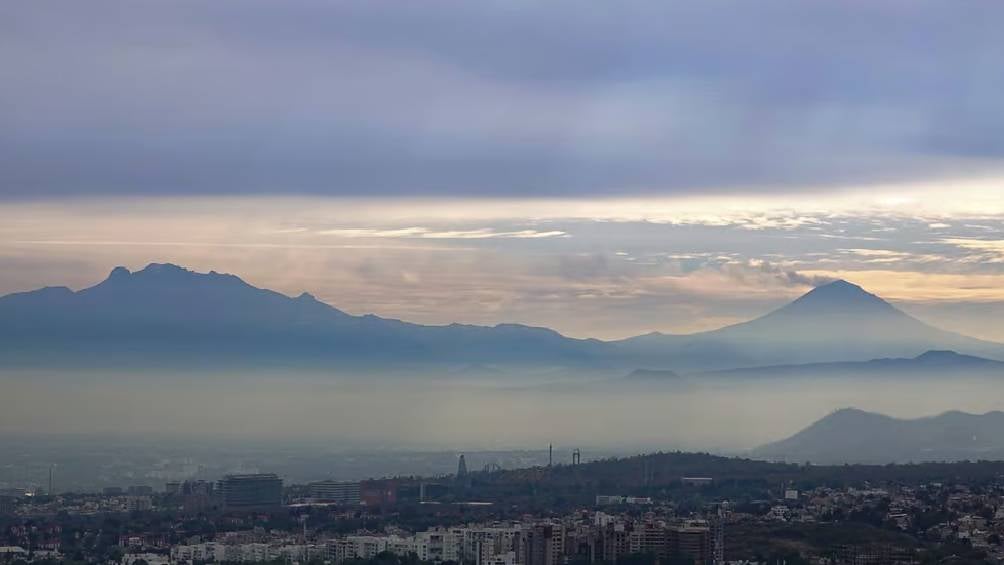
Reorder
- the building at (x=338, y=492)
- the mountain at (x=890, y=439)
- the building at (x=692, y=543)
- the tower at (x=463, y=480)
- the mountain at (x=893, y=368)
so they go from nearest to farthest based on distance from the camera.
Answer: the building at (x=692, y=543), the building at (x=338, y=492), the tower at (x=463, y=480), the mountain at (x=890, y=439), the mountain at (x=893, y=368)

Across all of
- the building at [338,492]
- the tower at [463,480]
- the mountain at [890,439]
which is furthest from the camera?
the mountain at [890,439]

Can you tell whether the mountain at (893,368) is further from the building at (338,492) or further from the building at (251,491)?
the building at (251,491)

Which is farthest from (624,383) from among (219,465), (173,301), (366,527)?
(366,527)

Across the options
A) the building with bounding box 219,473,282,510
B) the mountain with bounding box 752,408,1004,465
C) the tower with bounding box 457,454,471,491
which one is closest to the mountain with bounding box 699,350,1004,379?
the mountain with bounding box 752,408,1004,465

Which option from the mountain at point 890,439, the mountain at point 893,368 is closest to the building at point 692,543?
the mountain at point 890,439

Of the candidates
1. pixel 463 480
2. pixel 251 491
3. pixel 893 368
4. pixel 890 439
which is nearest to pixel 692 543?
pixel 251 491

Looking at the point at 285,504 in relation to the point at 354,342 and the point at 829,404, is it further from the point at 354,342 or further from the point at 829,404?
the point at 829,404

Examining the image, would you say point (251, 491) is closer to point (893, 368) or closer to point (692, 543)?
point (692, 543)
